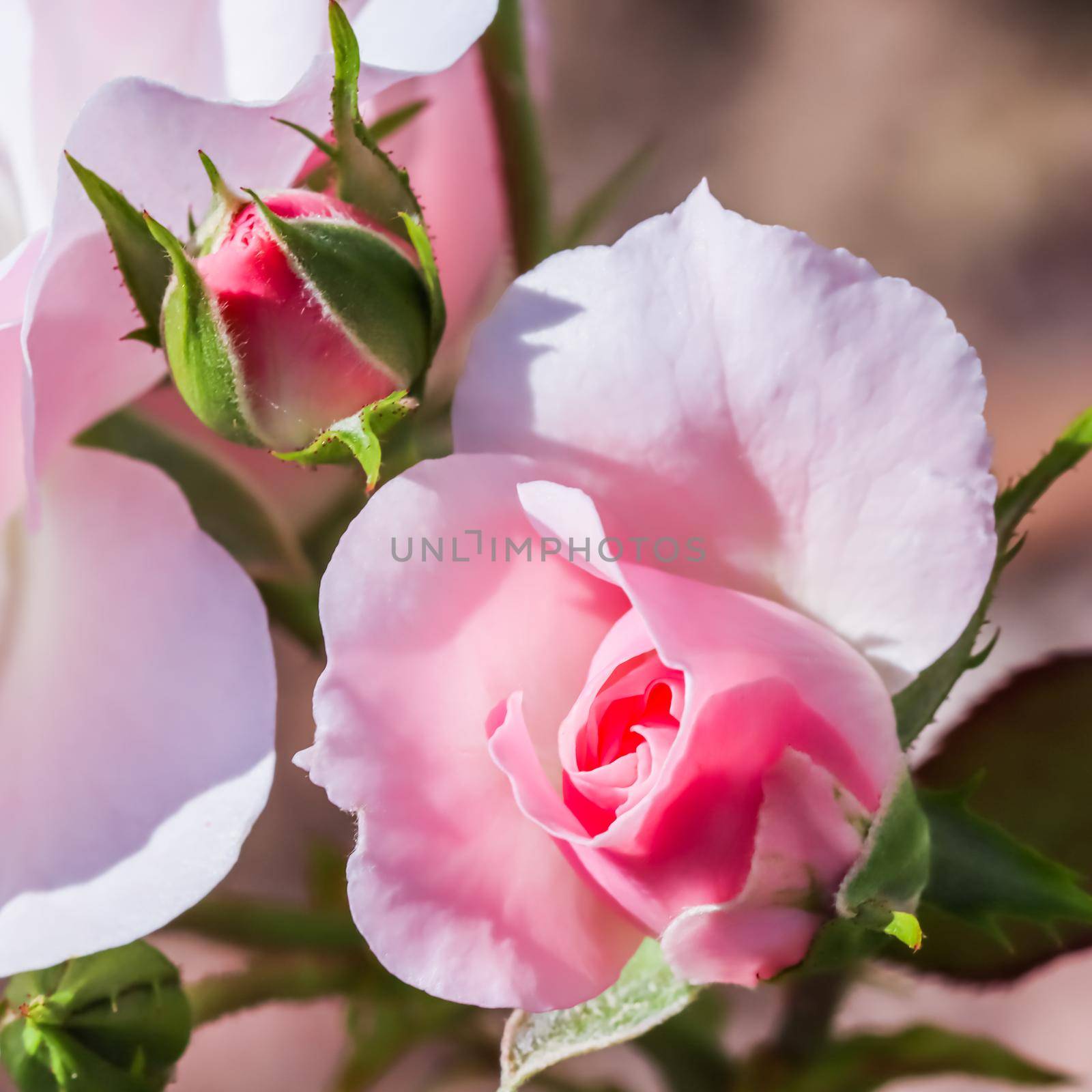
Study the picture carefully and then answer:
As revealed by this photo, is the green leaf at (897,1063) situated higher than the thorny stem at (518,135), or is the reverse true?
the thorny stem at (518,135)

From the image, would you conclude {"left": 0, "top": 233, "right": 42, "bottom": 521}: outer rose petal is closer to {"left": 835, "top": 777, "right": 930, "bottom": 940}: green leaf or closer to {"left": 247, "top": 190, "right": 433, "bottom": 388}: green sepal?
{"left": 247, "top": 190, "right": 433, "bottom": 388}: green sepal

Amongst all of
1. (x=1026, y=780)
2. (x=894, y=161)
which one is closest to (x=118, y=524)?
(x=1026, y=780)

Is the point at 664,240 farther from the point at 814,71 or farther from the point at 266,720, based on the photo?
the point at 814,71

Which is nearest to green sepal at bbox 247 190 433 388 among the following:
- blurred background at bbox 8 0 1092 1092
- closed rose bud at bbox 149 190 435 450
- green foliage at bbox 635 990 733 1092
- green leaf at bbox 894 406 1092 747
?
closed rose bud at bbox 149 190 435 450

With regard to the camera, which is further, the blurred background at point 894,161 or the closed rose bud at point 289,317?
the blurred background at point 894,161

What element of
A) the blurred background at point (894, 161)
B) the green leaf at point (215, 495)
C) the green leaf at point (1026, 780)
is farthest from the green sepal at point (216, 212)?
the blurred background at point (894, 161)

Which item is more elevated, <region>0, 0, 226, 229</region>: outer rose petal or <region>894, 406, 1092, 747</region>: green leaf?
<region>0, 0, 226, 229</region>: outer rose petal

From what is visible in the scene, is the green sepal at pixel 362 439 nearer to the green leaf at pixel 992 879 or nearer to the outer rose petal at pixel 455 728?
the outer rose petal at pixel 455 728

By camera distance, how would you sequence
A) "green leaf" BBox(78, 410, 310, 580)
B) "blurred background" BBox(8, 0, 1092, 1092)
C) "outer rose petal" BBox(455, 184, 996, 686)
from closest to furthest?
1. "outer rose petal" BBox(455, 184, 996, 686)
2. "green leaf" BBox(78, 410, 310, 580)
3. "blurred background" BBox(8, 0, 1092, 1092)

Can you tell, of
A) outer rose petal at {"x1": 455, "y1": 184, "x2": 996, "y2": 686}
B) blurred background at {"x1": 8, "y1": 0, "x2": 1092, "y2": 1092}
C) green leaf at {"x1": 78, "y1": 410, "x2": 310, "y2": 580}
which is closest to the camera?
outer rose petal at {"x1": 455, "y1": 184, "x2": 996, "y2": 686}
